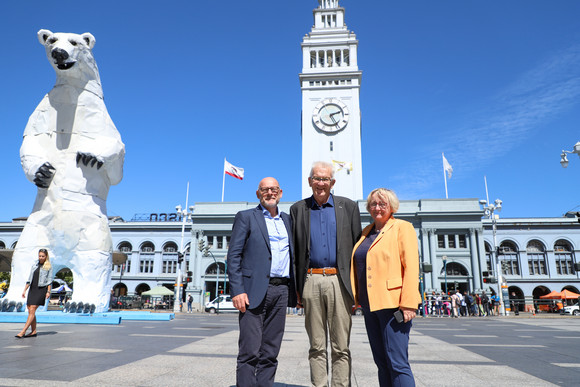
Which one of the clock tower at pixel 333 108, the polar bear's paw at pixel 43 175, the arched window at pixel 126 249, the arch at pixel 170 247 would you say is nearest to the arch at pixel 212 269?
the arch at pixel 170 247

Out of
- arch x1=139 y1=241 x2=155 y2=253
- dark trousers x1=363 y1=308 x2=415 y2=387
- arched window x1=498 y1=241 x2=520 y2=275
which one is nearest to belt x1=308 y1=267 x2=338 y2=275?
dark trousers x1=363 y1=308 x2=415 y2=387

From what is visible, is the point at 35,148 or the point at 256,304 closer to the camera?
the point at 256,304

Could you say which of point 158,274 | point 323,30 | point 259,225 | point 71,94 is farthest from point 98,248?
point 323,30

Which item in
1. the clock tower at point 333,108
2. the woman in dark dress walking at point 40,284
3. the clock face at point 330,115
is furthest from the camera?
the clock face at point 330,115

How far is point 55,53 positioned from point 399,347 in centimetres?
1245

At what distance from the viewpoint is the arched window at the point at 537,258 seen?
150 ft

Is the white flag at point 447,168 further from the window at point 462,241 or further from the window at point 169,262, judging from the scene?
the window at point 169,262

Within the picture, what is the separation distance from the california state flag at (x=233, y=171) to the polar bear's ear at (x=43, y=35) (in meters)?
27.6

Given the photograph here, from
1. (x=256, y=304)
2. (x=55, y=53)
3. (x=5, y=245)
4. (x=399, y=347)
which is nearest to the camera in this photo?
(x=399, y=347)

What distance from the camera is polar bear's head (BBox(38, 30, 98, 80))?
1145 centimetres

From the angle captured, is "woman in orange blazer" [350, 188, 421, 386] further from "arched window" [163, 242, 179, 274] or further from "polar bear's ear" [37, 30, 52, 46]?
"arched window" [163, 242, 179, 274]

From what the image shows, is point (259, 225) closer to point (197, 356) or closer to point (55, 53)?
point (197, 356)

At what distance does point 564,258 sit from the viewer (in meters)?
45.3

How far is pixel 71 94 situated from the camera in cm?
1204
